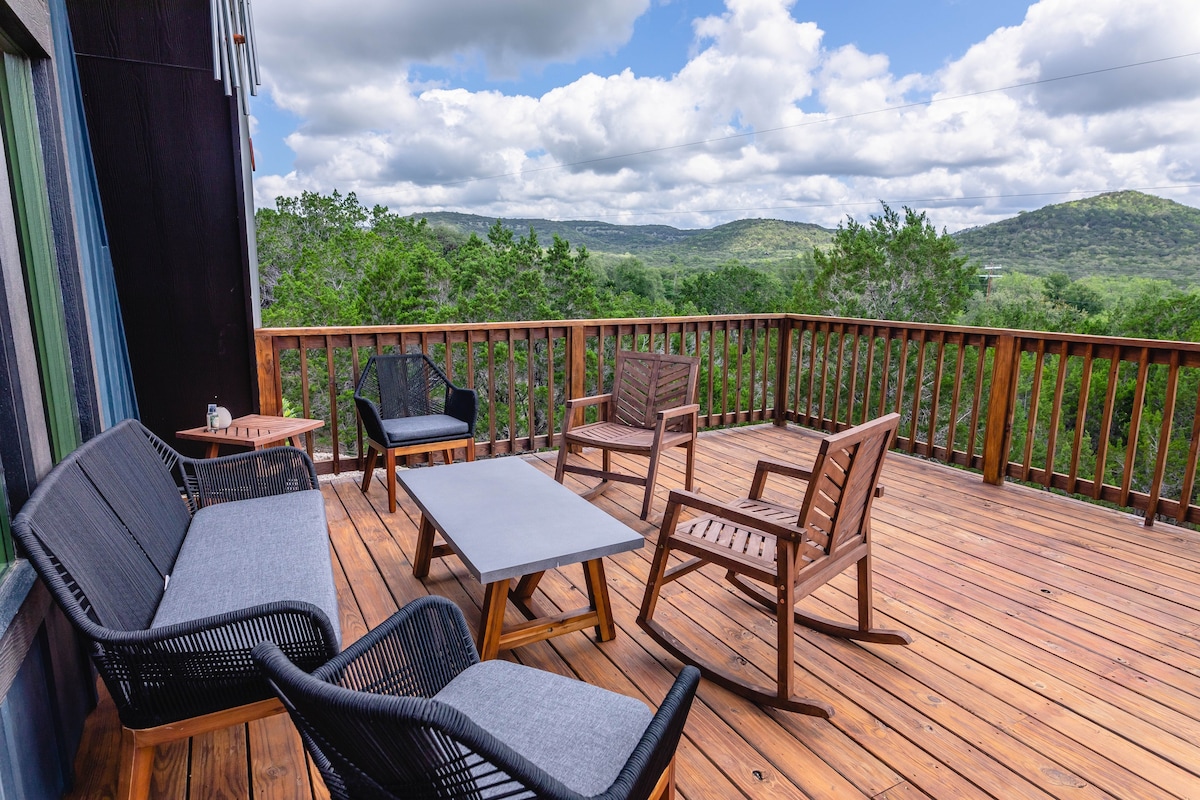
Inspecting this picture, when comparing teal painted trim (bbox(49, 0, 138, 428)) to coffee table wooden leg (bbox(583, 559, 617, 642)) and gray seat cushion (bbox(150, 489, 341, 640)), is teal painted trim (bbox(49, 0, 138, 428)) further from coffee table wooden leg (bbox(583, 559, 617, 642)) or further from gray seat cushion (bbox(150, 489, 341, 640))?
coffee table wooden leg (bbox(583, 559, 617, 642))

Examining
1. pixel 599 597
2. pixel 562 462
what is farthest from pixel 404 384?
pixel 599 597

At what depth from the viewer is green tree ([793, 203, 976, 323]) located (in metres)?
19.9

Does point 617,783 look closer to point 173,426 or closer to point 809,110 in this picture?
point 173,426

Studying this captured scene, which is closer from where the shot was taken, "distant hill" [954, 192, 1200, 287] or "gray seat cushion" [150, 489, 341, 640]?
"gray seat cushion" [150, 489, 341, 640]

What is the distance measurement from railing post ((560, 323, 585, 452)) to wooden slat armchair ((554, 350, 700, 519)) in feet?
2.06

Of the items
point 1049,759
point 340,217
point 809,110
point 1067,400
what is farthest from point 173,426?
point 809,110

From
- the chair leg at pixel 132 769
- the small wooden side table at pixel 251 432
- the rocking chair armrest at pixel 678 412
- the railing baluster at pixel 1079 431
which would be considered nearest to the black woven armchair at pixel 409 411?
the small wooden side table at pixel 251 432

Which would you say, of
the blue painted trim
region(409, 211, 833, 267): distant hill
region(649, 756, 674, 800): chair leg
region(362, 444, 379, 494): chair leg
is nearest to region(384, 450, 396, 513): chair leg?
region(362, 444, 379, 494): chair leg

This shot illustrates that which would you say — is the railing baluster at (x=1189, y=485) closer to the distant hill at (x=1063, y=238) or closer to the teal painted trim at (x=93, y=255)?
the teal painted trim at (x=93, y=255)

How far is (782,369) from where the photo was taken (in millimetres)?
5832

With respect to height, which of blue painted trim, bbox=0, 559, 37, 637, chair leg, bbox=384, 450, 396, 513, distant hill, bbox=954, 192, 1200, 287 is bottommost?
chair leg, bbox=384, 450, 396, 513

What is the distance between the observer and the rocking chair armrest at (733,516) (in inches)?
78.5

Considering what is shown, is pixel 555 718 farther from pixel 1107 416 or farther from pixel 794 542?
pixel 1107 416

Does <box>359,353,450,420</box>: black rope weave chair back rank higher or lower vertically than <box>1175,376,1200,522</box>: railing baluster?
higher
